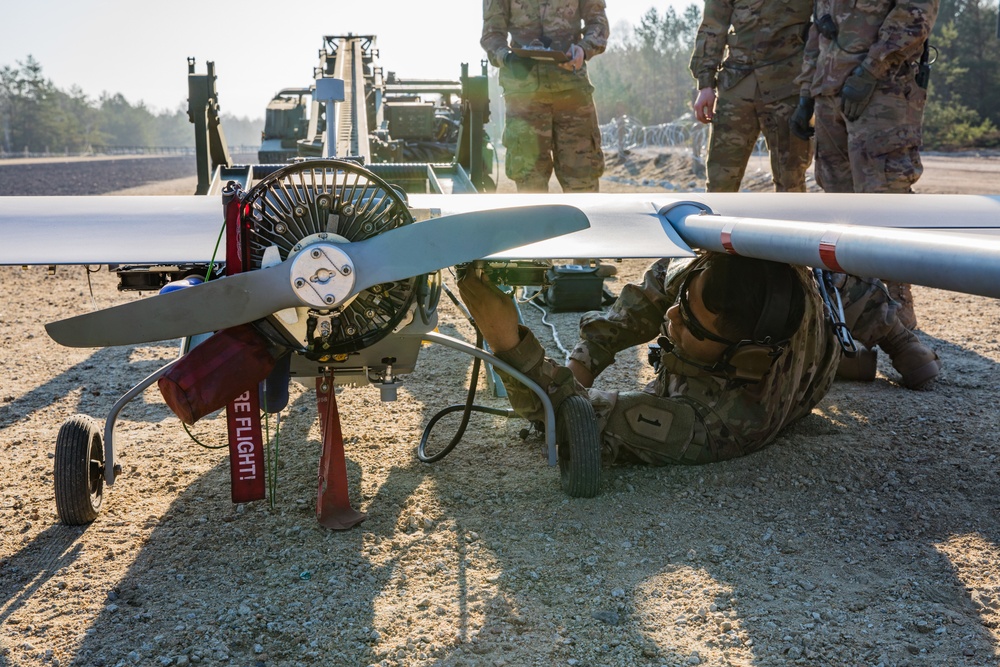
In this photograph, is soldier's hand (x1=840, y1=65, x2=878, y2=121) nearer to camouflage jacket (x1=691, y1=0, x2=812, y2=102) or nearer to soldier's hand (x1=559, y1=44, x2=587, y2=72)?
camouflage jacket (x1=691, y1=0, x2=812, y2=102)

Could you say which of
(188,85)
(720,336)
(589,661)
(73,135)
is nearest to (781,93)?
(720,336)

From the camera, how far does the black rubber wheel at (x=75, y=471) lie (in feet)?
12.5

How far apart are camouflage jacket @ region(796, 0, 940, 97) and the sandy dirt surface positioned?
2.31 m

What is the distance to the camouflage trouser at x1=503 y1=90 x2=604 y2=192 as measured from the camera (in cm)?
784

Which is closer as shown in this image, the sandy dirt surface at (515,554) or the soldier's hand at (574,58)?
the sandy dirt surface at (515,554)

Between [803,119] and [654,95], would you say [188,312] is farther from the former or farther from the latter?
[654,95]

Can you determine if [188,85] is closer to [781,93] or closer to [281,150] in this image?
[781,93]

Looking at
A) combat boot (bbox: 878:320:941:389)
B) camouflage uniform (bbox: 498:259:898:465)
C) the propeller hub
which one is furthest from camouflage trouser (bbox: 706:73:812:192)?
the propeller hub

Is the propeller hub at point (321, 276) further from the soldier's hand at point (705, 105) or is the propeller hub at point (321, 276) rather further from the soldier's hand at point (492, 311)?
the soldier's hand at point (705, 105)

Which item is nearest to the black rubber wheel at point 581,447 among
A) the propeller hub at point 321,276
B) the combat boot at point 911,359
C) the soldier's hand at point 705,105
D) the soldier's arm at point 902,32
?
the propeller hub at point 321,276

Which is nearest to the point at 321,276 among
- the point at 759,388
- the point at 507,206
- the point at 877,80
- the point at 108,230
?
the point at 507,206

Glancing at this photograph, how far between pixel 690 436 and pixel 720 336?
0.54 meters

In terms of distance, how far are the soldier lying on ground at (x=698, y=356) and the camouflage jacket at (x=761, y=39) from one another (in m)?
2.98

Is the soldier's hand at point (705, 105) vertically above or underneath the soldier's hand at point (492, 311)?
above
